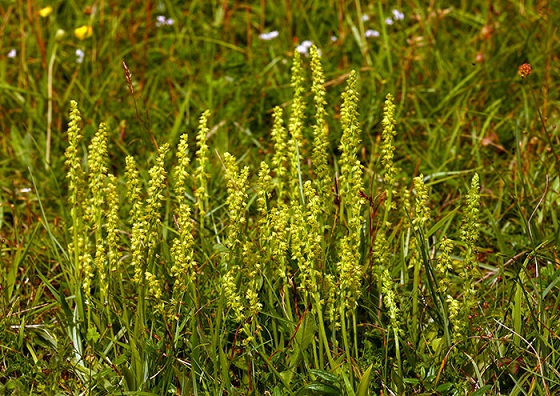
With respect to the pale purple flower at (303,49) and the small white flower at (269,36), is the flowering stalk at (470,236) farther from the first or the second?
the small white flower at (269,36)

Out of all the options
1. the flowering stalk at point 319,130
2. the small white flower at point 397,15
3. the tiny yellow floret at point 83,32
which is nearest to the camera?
the flowering stalk at point 319,130

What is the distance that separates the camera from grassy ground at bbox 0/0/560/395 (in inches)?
92.6

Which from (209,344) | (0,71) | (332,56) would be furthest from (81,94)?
(209,344)

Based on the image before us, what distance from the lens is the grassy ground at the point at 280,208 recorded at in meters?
2.35

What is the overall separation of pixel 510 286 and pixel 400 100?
1.58 metres

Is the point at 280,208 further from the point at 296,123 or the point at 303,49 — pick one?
the point at 303,49

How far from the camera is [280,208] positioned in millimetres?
2553

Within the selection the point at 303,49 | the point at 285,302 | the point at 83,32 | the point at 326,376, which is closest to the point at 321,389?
the point at 326,376

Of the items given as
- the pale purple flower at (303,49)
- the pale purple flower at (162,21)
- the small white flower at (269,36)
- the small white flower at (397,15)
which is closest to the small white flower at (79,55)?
the pale purple flower at (162,21)

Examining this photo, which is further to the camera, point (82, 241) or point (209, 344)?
point (82, 241)

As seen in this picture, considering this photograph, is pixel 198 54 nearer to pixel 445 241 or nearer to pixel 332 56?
pixel 332 56

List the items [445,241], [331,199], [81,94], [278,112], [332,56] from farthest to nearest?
[332,56] → [81,94] → [331,199] → [278,112] → [445,241]

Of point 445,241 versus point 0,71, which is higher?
point 0,71

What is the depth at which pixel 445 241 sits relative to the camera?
2.32 metres
